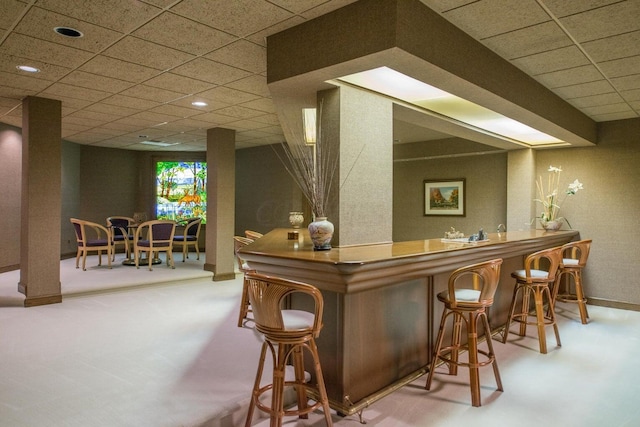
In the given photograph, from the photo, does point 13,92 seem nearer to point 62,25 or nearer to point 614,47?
point 62,25

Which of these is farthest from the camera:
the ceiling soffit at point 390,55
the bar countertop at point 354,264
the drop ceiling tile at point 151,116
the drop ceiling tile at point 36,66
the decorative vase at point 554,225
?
the drop ceiling tile at point 151,116

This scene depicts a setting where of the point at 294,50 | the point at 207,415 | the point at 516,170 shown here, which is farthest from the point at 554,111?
the point at 207,415

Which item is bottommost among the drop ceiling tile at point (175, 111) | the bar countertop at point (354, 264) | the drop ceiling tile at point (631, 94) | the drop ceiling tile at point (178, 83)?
the bar countertop at point (354, 264)

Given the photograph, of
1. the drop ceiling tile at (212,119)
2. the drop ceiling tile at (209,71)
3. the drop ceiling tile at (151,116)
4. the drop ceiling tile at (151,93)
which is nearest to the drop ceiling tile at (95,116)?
the drop ceiling tile at (151,116)

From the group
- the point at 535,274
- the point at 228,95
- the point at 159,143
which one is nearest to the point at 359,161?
the point at 535,274

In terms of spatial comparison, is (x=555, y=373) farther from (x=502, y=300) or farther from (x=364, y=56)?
(x=364, y=56)

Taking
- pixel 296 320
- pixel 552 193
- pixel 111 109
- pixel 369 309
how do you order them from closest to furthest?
pixel 296 320, pixel 369 309, pixel 111 109, pixel 552 193

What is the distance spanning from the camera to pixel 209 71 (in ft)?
14.7

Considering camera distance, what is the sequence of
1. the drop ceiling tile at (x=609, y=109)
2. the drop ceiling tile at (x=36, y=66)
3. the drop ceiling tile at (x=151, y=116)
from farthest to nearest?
the drop ceiling tile at (x=151, y=116) → the drop ceiling tile at (x=609, y=109) → the drop ceiling tile at (x=36, y=66)

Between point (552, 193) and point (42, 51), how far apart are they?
704cm

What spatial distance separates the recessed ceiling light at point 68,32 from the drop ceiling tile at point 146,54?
1.01ft

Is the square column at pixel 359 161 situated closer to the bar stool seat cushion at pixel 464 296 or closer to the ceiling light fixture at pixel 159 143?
the bar stool seat cushion at pixel 464 296

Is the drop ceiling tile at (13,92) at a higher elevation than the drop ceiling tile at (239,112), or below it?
below

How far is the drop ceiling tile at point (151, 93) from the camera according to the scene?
523cm
